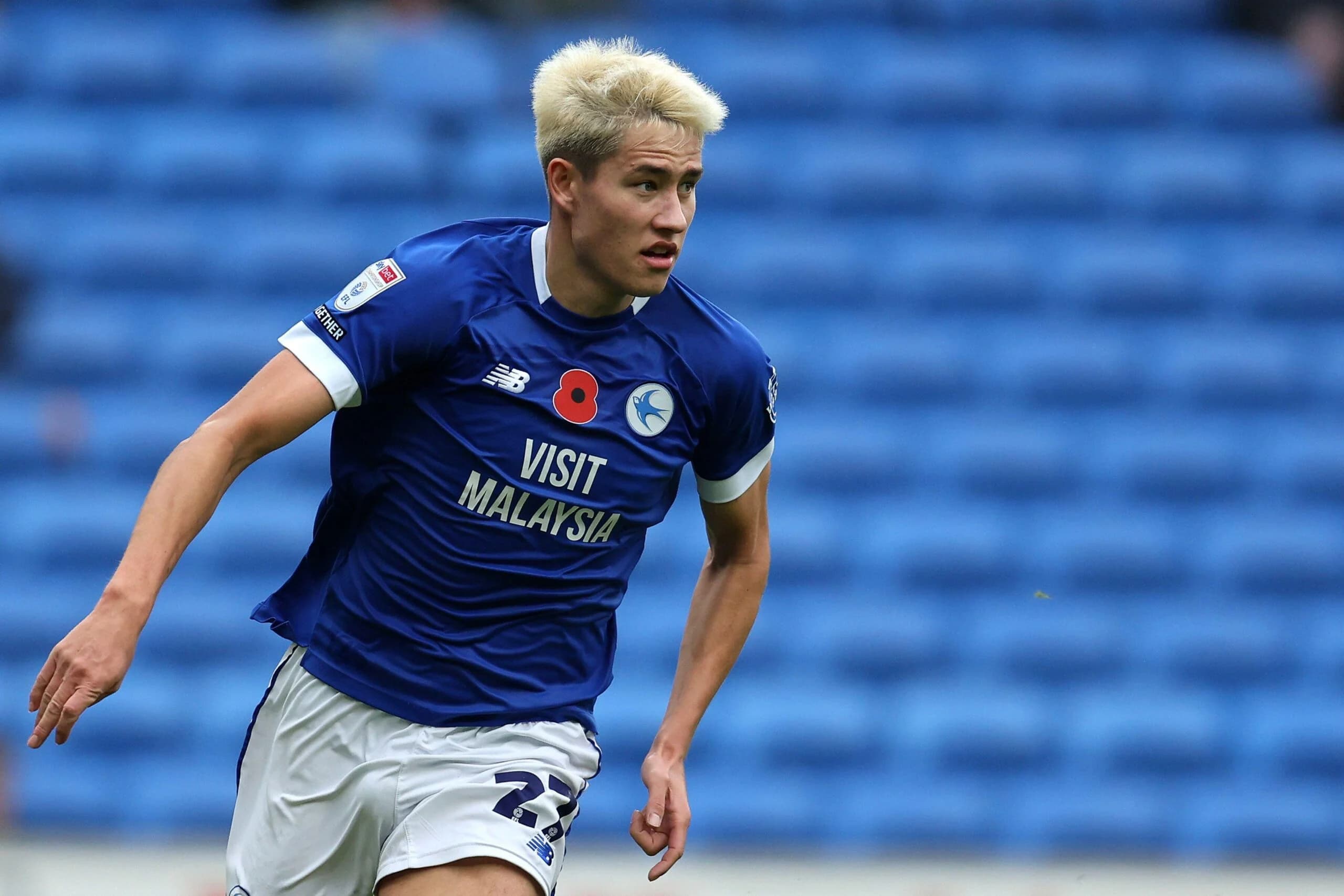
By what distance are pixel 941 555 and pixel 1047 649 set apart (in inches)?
23.9

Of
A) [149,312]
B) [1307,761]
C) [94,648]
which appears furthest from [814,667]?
[94,648]

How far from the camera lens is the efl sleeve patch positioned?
9.69 ft

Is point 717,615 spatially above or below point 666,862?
above

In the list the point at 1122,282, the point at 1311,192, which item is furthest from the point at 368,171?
the point at 1311,192

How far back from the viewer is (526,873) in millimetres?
2908

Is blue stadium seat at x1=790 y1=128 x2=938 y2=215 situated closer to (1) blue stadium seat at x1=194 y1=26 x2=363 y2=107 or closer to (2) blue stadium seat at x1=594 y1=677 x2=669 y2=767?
(1) blue stadium seat at x1=194 y1=26 x2=363 y2=107

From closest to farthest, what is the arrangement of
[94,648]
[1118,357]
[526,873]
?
[94,648], [526,873], [1118,357]

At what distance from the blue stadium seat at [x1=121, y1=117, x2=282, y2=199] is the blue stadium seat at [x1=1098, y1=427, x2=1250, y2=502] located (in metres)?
4.21

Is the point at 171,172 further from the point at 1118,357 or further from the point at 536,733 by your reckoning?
the point at 536,733

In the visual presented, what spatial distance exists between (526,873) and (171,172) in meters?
6.15

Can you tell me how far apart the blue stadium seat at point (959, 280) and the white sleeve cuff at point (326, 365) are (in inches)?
225

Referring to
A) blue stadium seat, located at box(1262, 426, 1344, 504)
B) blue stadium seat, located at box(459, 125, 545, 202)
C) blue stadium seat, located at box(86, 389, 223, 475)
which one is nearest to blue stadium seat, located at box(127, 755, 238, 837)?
blue stadium seat, located at box(86, 389, 223, 475)

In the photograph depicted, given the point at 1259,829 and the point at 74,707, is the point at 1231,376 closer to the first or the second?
the point at 1259,829

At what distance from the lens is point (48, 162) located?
827 cm
